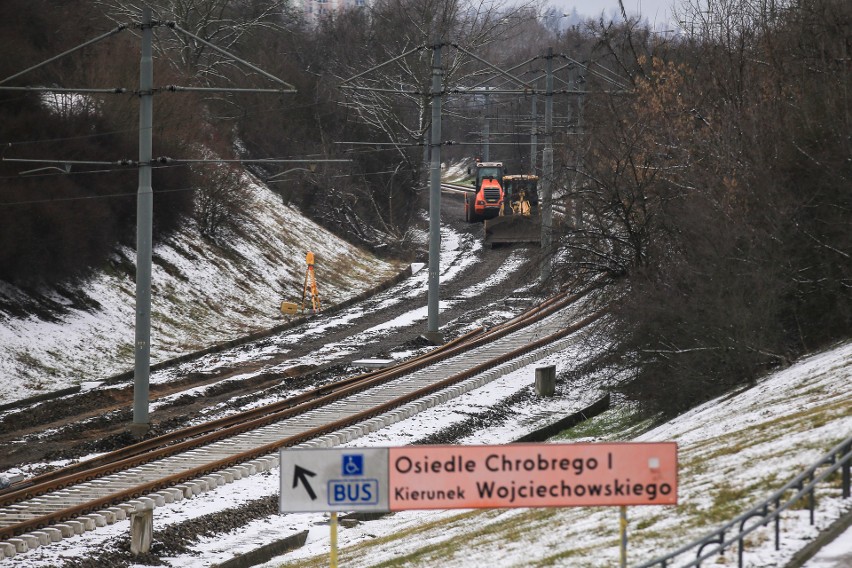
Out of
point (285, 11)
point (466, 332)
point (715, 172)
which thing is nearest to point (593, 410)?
point (715, 172)

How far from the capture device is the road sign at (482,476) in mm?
9641

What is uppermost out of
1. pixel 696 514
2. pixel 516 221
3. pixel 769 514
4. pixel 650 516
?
pixel 516 221

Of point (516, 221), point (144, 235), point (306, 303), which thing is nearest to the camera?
point (144, 235)

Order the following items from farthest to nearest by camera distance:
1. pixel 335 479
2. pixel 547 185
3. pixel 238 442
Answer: pixel 547 185 < pixel 238 442 < pixel 335 479

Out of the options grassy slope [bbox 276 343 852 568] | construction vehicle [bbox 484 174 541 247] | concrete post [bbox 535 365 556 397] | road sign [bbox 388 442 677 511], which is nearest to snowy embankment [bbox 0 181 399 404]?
construction vehicle [bbox 484 174 541 247]

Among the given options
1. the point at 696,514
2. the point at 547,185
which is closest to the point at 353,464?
the point at 696,514

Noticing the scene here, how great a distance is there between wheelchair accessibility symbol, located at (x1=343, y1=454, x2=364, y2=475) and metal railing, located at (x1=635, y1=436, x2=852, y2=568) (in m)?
2.34

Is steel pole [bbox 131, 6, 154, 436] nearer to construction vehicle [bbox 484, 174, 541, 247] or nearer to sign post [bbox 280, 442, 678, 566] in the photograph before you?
sign post [bbox 280, 442, 678, 566]

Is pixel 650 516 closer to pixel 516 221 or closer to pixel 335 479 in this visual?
pixel 335 479

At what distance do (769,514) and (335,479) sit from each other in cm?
380

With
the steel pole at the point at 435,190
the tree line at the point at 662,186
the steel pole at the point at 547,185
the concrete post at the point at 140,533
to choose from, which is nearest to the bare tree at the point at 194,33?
the tree line at the point at 662,186

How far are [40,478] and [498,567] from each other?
9112 millimetres

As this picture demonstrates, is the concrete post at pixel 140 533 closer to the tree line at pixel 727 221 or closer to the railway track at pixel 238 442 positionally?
A: the railway track at pixel 238 442

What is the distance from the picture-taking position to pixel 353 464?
9.70 m
